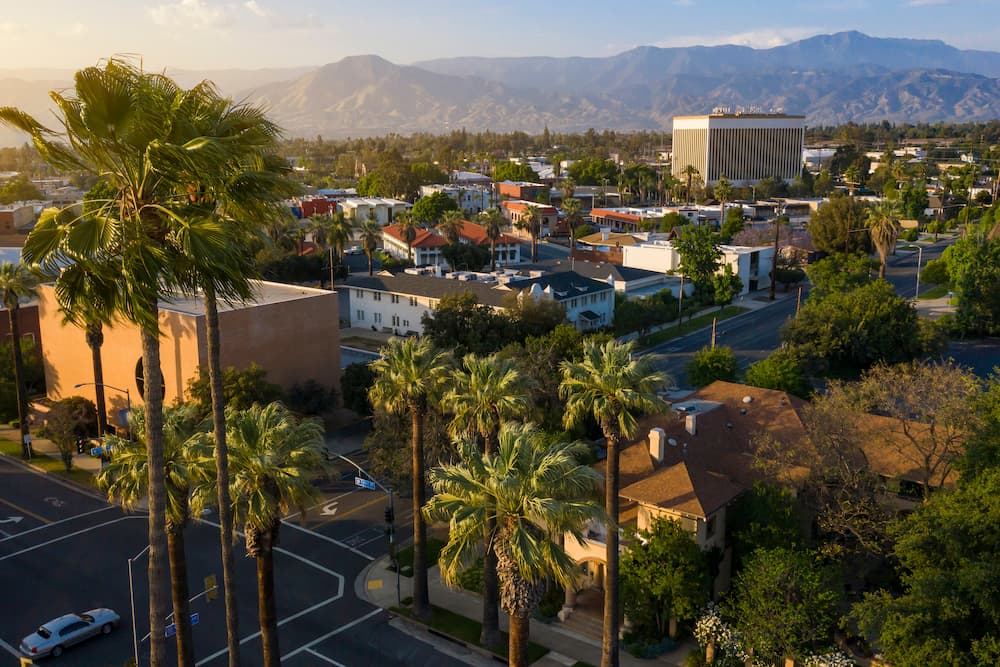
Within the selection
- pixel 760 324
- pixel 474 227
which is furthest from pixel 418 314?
pixel 474 227

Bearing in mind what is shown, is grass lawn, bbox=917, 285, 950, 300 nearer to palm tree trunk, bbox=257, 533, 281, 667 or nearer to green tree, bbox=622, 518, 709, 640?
green tree, bbox=622, 518, 709, 640

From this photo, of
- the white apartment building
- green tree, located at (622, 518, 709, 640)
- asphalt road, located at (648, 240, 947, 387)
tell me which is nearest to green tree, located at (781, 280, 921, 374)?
asphalt road, located at (648, 240, 947, 387)

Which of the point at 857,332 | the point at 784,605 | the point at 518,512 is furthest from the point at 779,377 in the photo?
the point at 518,512

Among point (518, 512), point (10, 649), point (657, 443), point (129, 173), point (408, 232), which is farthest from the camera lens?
point (408, 232)

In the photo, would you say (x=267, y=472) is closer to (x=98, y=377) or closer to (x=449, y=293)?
(x=98, y=377)

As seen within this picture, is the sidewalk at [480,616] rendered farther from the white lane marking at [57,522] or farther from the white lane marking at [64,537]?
the white lane marking at [57,522]

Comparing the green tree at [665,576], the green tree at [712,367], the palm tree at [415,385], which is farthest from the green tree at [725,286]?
the palm tree at [415,385]
